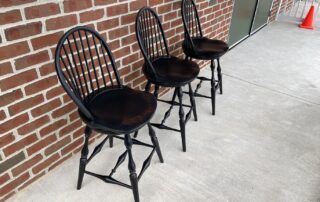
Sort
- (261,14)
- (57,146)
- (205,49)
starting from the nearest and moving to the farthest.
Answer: (57,146), (205,49), (261,14)

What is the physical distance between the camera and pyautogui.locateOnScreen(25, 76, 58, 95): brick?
4.54 feet

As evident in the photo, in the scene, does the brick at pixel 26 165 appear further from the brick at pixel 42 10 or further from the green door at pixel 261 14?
the green door at pixel 261 14

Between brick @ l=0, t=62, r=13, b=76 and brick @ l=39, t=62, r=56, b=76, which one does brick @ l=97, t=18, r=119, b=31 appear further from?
brick @ l=0, t=62, r=13, b=76

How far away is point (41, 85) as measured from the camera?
1.44m

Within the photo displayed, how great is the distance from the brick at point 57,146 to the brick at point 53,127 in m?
0.11

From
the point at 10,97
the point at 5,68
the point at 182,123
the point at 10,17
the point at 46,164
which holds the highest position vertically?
the point at 10,17

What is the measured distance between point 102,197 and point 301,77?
2678mm

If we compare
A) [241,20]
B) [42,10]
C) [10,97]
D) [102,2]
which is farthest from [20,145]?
[241,20]

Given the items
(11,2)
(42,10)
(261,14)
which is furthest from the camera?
(261,14)

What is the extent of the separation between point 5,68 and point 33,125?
39 cm

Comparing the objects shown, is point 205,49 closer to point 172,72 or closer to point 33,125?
point 172,72

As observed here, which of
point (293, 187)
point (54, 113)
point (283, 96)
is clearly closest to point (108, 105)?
point (54, 113)

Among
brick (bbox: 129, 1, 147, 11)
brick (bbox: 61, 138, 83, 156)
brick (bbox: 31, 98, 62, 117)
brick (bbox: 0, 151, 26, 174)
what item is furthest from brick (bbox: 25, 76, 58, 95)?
brick (bbox: 129, 1, 147, 11)

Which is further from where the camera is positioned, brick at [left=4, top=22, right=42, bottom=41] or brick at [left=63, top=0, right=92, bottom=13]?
brick at [left=63, top=0, right=92, bottom=13]
